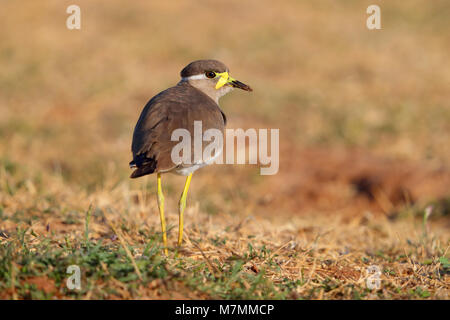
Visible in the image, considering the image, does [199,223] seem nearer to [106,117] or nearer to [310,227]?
[310,227]

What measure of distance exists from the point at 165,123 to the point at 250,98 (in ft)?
24.3

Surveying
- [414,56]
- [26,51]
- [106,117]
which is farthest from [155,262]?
[414,56]

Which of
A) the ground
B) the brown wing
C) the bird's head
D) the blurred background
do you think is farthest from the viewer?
the blurred background

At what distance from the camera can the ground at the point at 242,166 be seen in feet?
10.7

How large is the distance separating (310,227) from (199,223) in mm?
1219

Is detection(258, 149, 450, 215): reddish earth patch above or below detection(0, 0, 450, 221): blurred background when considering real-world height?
below

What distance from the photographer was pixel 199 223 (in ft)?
16.4

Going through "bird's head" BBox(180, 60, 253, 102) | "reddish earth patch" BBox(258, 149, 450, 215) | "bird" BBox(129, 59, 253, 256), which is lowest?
"reddish earth patch" BBox(258, 149, 450, 215)

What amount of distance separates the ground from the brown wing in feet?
1.73

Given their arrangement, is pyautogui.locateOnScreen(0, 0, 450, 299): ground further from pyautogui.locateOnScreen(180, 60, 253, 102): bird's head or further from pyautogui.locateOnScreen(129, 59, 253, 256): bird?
pyautogui.locateOnScreen(180, 60, 253, 102): bird's head

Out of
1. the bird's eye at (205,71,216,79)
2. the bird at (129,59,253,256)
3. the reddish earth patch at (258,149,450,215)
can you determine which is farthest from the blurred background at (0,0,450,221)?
the bird's eye at (205,71,216,79)

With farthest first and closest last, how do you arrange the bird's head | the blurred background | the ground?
1. the blurred background
2. the bird's head
3. the ground

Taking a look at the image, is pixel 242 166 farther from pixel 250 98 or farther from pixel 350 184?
pixel 250 98

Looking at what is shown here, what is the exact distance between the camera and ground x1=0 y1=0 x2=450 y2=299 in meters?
3.28
